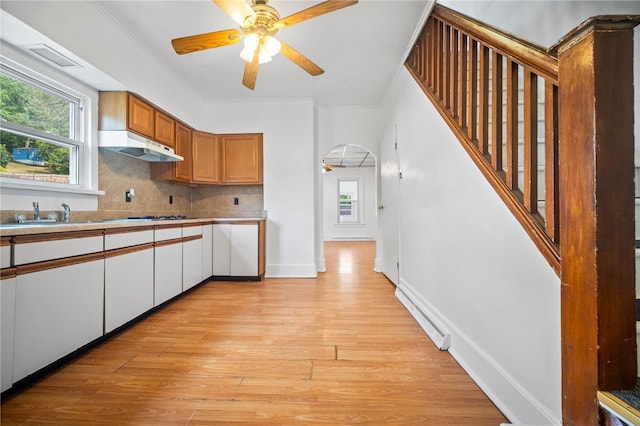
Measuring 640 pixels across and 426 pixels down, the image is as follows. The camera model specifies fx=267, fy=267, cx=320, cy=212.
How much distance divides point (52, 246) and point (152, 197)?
2.03 meters

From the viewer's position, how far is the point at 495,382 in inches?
52.7

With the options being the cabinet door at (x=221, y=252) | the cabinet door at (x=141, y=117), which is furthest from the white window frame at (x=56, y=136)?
the cabinet door at (x=221, y=252)

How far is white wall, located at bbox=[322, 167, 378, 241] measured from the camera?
9281 mm

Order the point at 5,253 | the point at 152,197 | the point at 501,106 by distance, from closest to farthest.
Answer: the point at 5,253 → the point at 501,106 → the point at 152,197

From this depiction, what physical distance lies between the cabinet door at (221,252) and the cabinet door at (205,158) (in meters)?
0.81

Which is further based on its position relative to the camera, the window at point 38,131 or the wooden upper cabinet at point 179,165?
the wooden upper cabinet at point 179,165

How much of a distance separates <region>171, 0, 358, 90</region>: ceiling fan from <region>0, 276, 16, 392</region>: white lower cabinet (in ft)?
5.73

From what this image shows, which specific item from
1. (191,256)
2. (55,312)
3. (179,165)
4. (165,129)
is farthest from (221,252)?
(55,312)

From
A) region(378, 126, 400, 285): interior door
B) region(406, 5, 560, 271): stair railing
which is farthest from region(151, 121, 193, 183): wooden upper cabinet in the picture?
region(406, 5, 560, 271): stair railing

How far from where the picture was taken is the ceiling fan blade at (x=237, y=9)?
67.3 inches

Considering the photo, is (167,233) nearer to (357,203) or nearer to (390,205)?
(390,205)

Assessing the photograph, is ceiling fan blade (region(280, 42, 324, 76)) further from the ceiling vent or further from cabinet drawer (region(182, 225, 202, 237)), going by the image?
cabinet drawer (region(182, 225, 202, 237))

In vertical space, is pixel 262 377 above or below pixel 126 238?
below

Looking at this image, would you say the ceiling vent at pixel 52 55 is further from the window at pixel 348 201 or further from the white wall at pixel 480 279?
the window at pixel 348 201
